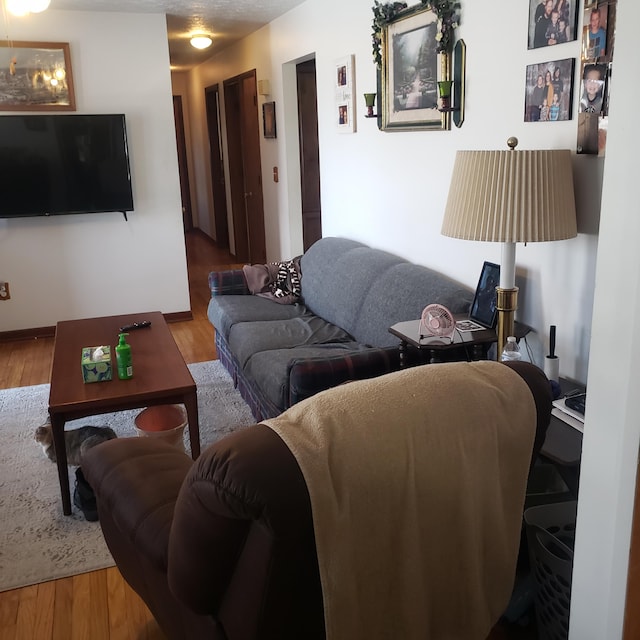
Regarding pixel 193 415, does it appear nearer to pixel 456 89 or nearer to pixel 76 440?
pixel 76 440

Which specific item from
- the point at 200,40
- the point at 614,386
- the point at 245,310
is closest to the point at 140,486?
the point at 614,386

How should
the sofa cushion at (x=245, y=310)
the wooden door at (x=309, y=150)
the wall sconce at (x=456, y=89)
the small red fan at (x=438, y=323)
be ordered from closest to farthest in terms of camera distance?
the small red fan at (x=438, y=323) → the wall sconce at (x=456, y=89) → the sofa cushion at (x=245, y=310) → the wooden door at (x=309, y=150)

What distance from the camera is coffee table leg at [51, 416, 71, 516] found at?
2.53 meters

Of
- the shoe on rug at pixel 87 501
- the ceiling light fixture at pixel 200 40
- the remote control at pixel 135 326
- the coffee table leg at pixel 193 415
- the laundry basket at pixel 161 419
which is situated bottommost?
the shoe on rug at pixel 87 501

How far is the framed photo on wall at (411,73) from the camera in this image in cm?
309

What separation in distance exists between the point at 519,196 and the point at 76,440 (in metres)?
2.06

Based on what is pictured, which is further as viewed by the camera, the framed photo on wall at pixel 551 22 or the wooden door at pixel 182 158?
the wooden door at pixel 182 158

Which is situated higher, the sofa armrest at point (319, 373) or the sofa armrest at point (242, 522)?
the sofa armrest at point (242, 522)

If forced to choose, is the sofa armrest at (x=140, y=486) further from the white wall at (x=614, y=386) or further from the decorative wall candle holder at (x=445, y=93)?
the decorative wall candle holder at (x=445, y=93)

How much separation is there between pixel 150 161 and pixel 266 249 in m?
1.78

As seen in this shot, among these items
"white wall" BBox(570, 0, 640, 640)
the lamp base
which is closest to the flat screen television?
the lamp base

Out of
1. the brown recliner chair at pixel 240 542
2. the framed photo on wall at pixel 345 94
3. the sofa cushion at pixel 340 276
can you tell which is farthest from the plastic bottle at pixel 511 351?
the framed photo on wall at pixel 345 94

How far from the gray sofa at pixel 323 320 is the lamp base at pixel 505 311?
0.43 m

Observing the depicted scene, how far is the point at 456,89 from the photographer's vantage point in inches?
115
